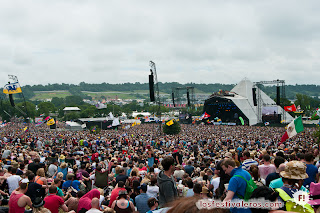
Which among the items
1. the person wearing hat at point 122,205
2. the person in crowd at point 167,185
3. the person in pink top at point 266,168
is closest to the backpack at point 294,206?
the person in crowd at point 167,185

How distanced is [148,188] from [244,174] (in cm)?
297

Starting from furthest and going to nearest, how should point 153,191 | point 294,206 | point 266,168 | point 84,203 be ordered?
point 266,168 → point 153,191 → point 84,203 → point 294,206

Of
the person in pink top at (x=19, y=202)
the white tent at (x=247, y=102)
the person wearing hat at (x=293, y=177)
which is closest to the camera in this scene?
the person wearing hat at (x=293, y=177)

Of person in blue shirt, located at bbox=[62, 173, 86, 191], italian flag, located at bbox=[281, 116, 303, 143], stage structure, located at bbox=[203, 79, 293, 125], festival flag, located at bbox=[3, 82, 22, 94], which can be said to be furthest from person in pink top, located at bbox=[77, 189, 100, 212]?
stage structure, located at bbox=[203, 79, 293, 125]

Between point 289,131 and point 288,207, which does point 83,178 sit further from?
point 289,131

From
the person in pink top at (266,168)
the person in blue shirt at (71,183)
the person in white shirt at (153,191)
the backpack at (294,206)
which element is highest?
the backpack at (294,206)

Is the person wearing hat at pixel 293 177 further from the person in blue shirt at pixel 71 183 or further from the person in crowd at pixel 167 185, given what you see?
the person in blue shirt at pixel 71 183

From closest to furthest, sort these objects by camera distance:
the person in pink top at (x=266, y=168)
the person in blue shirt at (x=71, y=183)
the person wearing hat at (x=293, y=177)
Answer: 1. the person wearing hat at (x=293, y=177)
2. the person in pink top at (x=266, y=168)
3. the person in blue shirt at (x=71, y=183)

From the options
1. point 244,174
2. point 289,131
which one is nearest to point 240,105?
point 289,131

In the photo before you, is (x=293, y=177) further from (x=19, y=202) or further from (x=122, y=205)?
(x=19, y=202)

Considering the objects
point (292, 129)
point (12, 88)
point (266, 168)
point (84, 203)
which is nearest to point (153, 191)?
point (84, 203)

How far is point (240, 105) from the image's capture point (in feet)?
222

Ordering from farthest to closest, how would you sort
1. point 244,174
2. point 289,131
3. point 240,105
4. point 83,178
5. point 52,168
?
point 240,105 → point 289,131 → point 52,168 → point 83,178 → point 244,174

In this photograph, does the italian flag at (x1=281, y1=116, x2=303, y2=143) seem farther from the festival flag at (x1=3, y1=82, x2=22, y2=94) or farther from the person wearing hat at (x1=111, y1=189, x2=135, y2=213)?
the festival flag at (x1=3, y1=82, x2=22, y2=94)
